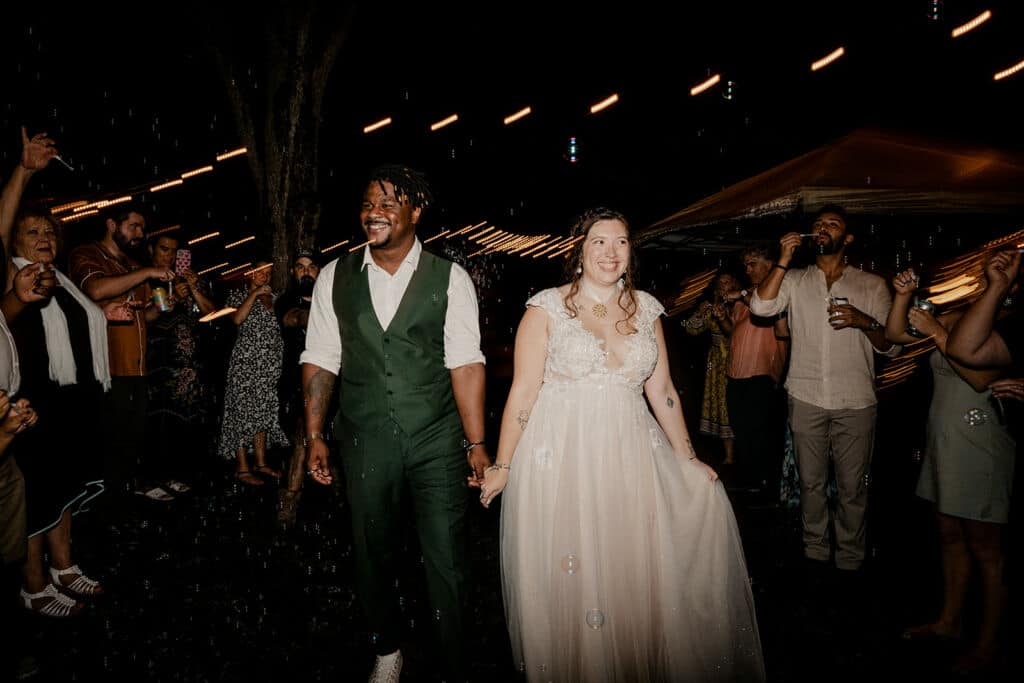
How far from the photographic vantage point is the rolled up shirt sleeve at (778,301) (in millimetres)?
4918

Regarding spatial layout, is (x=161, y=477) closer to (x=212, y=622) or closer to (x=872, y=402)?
(x=212, y=622)

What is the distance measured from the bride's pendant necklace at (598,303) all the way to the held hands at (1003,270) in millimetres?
1715

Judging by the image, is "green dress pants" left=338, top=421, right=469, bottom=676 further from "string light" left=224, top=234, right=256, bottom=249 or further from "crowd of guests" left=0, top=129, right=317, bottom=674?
"string light" left=224, top=234, right=256, bottom=249

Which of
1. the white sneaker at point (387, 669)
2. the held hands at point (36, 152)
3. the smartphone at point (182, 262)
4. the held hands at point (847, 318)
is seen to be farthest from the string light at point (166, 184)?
the held hands at point (847, 318)

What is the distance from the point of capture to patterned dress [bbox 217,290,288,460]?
6.74 meters

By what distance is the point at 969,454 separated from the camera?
11.1ft

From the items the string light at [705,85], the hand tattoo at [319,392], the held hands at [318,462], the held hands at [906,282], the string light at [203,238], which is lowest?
the held hands at [318,462]

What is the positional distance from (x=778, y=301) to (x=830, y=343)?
0.48 meters

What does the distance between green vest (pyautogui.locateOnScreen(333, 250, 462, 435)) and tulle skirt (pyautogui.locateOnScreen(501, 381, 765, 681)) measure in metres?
0.49

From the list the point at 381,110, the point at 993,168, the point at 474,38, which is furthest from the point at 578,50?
the point at 993,168

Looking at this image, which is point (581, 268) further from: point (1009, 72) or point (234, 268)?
point (234, 268)

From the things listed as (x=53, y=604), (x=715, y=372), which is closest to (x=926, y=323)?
(x=715, y=372)

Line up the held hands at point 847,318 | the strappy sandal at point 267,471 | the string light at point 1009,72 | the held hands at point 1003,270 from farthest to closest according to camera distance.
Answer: the string light at point 1009,72
the strappy sandal at point 267,471
the held hands at point 847,318
the held hands at point 1003,270

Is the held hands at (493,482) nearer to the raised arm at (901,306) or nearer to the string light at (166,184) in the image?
the raised arm at (901,306)
